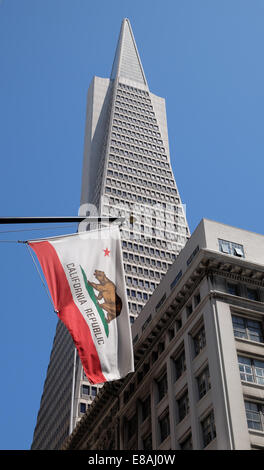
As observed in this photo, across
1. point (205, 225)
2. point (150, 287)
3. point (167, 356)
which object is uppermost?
point (150, 287)

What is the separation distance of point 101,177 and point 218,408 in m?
114

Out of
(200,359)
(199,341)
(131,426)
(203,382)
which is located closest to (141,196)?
(131,426)

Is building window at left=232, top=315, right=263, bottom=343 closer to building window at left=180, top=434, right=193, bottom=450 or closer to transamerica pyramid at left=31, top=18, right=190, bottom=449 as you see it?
Answer: building window at left=180, top=434, right=193, bottom=450

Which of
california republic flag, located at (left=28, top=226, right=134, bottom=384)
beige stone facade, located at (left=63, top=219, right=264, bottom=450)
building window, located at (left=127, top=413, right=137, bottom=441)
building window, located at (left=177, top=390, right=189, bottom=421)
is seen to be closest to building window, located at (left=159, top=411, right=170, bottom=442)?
beige stone facade, located at (left=63, top=219, right=264, bottom=450)

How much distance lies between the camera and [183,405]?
4656 cm

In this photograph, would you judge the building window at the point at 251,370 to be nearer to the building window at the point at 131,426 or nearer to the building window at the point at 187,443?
the building window at the point at 187,443

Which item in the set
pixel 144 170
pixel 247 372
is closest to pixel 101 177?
pixel 144 170

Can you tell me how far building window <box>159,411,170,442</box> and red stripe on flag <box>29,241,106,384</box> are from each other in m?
21.5

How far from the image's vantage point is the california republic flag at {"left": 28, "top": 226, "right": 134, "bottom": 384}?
28.7 metres

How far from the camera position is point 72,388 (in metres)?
112

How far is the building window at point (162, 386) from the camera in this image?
50.8 metres

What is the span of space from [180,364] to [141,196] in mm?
99850

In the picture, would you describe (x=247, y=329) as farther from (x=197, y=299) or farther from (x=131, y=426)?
(x=131, y=426)

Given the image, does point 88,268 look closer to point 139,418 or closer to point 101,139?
point 139,418
